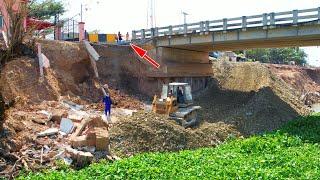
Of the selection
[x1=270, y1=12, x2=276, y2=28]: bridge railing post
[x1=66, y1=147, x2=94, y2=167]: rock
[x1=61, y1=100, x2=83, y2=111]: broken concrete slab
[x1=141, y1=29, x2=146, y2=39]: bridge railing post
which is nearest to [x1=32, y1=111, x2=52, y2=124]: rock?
[x1=61, y1=100, x2=83, y2=111]: broken concrete slab

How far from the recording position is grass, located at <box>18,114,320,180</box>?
58.0 feet

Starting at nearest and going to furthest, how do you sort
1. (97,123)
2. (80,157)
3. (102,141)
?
(80,157) < (102,141) < (97,123)

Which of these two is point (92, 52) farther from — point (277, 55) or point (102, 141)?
point (277, 55)

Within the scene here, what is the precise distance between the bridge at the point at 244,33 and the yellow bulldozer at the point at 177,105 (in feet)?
29.5

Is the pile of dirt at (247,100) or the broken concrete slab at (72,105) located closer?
the broken concrete slab at (72,105)

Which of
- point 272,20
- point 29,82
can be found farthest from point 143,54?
point 29,82

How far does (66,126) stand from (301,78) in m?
56.8

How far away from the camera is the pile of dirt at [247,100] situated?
33.3 meters

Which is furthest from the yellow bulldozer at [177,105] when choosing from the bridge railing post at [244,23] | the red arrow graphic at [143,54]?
the red arrow graphic at [143,54]

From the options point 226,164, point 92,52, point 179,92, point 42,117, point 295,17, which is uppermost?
point 295,17

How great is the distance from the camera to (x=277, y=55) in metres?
110

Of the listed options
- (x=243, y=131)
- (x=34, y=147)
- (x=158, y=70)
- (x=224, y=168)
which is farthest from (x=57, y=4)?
(x=224, y=168)

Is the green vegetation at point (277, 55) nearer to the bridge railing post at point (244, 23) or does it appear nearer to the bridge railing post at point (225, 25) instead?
the bridge railing post at point (225, 25)

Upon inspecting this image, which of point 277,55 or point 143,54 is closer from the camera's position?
point 143,54
